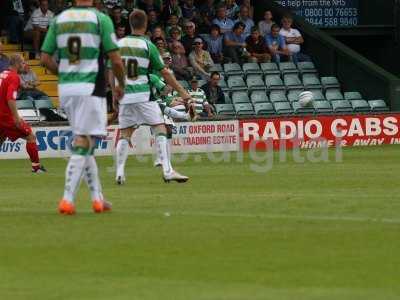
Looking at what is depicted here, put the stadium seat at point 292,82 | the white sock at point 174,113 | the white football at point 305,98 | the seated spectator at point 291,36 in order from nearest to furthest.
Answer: the white sock at point 174,113 → the white football at point 305,98 → the stadium seat at point 292,82 → the seated spectator at point 291,36

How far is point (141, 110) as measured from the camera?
60.1 ft

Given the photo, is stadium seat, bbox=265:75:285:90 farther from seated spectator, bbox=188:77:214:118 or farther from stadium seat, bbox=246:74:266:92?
seated spectator, bbox=188:77:214:118

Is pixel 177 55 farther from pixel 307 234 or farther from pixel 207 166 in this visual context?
pixel 307 234

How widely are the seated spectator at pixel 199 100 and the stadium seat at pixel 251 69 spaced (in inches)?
134

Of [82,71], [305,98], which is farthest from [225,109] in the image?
[82,71]

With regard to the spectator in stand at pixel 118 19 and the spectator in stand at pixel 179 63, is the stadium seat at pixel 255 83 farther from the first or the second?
the spectator in stand at pixel 118 19

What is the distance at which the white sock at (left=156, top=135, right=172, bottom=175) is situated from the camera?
1820 centimetres

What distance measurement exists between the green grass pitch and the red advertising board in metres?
11.4

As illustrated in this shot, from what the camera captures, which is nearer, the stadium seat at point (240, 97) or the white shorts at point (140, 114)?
the white shorts at point (140, 114)

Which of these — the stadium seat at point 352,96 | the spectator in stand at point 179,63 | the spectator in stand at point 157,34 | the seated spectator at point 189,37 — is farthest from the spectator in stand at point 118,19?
the stadium seat at point 352,96

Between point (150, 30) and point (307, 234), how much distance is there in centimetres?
2033

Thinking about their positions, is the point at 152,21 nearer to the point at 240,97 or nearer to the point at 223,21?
the point at 223,21

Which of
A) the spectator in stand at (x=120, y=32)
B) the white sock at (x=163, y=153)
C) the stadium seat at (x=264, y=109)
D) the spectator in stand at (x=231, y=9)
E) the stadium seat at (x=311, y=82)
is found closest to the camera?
the white sock at (x=163, y=153)

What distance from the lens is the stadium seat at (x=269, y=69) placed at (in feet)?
109
